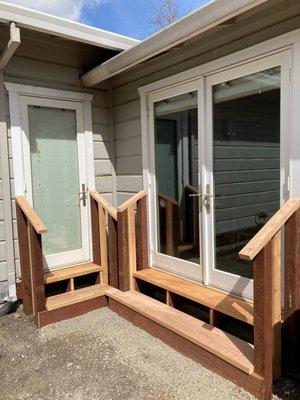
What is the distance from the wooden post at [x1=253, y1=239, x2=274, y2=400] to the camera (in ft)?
5.94

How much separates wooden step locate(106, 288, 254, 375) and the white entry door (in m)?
0.84

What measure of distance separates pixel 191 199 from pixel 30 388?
1.84 m

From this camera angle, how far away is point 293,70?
214 cm

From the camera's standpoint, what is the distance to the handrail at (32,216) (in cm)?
264

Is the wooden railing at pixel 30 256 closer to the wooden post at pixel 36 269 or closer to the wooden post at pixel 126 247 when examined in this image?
the wooden post at pixel 36 269

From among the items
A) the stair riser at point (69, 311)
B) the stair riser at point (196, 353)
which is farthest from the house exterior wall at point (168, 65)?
the stair riser at point (196, 353)

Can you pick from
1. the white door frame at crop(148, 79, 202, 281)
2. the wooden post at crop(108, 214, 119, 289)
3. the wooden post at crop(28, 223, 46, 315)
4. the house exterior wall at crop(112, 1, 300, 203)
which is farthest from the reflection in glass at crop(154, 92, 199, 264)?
the wooden post at crop(28, 223, 46, 315)

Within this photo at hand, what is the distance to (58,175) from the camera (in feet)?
11.5

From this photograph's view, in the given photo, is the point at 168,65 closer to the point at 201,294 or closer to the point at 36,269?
the point at 201,294

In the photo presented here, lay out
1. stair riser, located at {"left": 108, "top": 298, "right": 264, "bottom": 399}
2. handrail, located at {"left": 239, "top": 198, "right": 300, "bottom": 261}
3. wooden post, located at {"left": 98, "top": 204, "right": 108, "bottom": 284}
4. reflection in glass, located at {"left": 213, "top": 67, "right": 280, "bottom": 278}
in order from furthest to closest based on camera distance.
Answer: wooden post, located at {"left": 98, "top": 204, "right": 108, "bottom": 284}, reflection in glass, located at {"left": 213, "top": 67, "right": 280, "bottom": 278}, stair riser, located at {"left": 108, "top": 298, "right": 264, "bottom": 399}, handrail, located at {"left": 239, "top": 198, "right": 300, "bottom": 261}

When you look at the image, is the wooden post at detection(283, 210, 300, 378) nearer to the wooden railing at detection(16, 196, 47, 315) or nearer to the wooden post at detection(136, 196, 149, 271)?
the wooden post at detection(136, 196, 149, 271)

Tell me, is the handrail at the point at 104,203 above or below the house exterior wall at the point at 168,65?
below

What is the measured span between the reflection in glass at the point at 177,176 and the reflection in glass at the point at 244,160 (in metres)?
0.24

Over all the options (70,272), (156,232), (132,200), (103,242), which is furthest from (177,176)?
(70,272)
